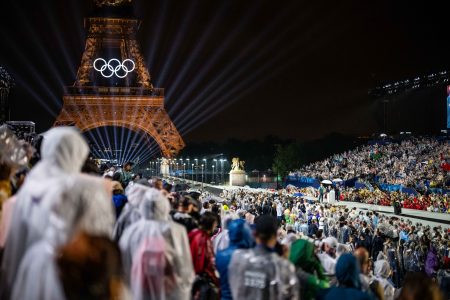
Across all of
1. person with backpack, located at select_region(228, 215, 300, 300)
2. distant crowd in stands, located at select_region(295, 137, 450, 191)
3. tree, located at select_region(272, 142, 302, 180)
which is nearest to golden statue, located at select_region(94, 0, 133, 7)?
tree, located at select_region(272, 142, 302, 180)

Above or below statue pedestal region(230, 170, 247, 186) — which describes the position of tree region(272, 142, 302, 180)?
above

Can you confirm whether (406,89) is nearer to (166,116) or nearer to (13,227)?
(166,116)

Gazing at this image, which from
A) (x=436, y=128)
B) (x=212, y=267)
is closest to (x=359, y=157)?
(x=436, y=128)

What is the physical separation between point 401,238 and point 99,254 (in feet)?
44.9

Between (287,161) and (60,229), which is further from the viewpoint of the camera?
(287,161)

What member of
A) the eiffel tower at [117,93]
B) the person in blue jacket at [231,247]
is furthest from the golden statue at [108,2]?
the person in blue jacket at [231,247]

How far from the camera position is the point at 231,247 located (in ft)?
17.0

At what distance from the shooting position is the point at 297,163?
65.2m

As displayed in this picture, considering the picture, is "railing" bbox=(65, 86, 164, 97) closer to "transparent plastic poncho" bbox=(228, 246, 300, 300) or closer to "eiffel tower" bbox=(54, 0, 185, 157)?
"eiffel tower" bbox=(54, 0, 185, 157)

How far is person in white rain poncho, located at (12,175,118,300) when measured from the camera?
9.20 ft

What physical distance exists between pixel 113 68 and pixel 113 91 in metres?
9.20

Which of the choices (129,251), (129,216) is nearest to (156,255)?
(129,251)

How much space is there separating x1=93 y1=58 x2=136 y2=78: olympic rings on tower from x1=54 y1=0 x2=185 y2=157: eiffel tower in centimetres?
21

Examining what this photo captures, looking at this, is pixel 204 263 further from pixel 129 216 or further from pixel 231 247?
pixel 129 216
